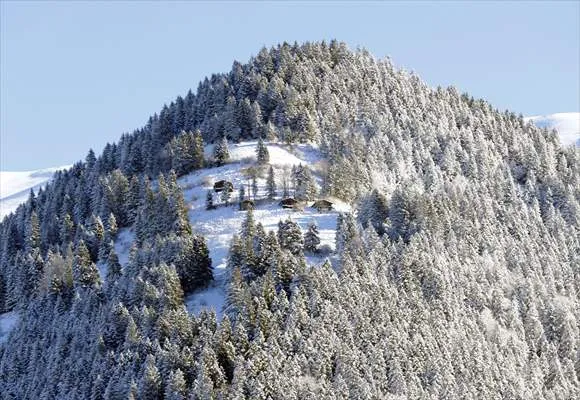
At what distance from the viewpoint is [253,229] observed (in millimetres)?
124062

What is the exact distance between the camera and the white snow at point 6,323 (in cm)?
13238

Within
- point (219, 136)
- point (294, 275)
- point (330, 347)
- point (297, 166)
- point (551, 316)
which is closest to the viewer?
point (330, 347)

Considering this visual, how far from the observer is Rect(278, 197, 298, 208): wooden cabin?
14200cm

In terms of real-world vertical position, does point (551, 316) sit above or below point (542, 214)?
below

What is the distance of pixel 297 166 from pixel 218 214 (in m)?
21.4

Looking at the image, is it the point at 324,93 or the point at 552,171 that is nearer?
the point at 552,171

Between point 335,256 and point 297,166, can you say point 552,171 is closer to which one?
point 297,166

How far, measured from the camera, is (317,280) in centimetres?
10588

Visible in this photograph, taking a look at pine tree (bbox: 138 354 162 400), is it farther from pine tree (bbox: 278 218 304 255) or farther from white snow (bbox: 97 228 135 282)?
white snow (bbox: 97 228 135 282)

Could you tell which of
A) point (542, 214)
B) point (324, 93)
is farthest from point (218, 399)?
point (324, 93)

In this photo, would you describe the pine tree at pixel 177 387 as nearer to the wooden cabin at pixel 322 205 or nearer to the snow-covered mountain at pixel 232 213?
the snow-covered mountain at pixel 232 213

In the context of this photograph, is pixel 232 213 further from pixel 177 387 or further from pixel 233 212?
pixel 177 387

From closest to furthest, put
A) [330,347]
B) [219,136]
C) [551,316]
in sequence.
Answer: [330,347], [551,316], [219,136]

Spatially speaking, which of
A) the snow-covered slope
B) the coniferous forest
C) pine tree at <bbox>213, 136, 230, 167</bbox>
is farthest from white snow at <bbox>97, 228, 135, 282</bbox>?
pine tree at <bbox>213, 136, 230, 167</bbox>
